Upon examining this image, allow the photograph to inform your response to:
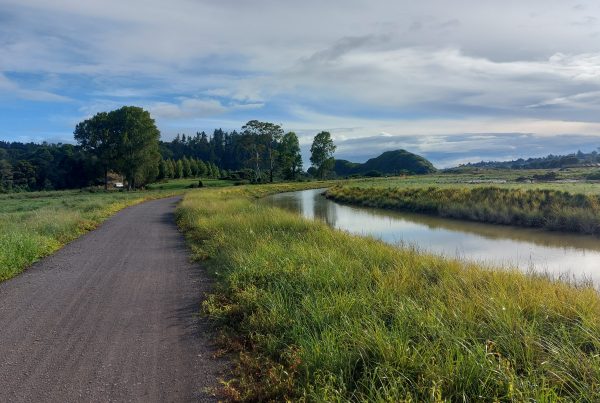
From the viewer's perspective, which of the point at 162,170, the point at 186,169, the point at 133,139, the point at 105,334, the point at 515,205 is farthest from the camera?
the point at 186,169

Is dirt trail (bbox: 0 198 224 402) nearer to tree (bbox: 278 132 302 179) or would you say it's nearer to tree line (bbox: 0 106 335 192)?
tree line (bbox: 0 106 335 192)

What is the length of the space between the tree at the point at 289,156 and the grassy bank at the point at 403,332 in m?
86.3

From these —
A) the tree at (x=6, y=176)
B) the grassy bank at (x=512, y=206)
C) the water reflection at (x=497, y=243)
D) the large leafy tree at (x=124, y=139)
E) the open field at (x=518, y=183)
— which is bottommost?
the water reflection at (x=497, y=243)

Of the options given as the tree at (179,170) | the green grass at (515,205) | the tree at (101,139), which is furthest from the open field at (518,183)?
the tree at (179,170)

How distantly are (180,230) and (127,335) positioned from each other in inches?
482

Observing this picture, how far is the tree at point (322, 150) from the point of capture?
98.4 m

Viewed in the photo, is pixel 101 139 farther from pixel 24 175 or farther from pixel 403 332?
pixel 403 332

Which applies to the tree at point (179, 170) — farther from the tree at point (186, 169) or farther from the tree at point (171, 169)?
the tree at point (186, 169)

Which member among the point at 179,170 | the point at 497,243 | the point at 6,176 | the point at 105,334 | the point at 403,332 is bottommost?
the point at 497,243

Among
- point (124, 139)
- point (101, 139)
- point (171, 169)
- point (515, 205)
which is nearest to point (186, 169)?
point (171, 169)

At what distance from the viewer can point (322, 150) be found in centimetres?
9850

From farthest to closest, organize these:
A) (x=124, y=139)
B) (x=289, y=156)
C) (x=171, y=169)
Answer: (x=171, y=169) < (x=289, y=156) < (x=124, y=139)

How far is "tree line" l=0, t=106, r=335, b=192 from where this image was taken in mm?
64750

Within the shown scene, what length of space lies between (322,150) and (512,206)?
74914 millimetres
